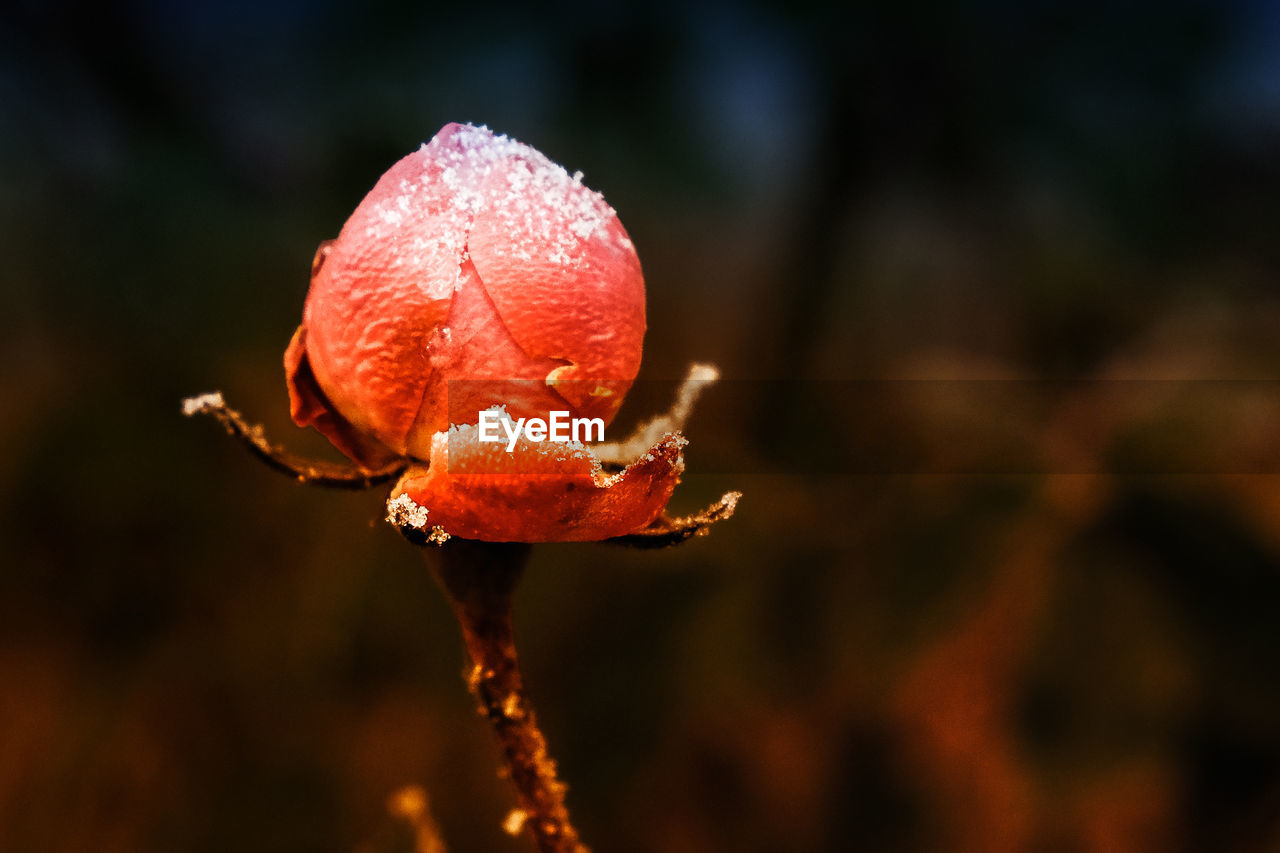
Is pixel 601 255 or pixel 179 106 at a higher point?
pixel 179 106

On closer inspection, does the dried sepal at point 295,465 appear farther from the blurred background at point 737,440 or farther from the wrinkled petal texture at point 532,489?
the blurred background at point 737,440

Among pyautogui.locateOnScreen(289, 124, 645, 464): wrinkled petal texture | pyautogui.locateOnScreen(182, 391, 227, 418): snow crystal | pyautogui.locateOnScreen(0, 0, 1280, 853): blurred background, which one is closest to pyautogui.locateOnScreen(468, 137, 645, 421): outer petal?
pyautogui.locateOnScreen(289, 124, 645, 464): wrinkled petal texture

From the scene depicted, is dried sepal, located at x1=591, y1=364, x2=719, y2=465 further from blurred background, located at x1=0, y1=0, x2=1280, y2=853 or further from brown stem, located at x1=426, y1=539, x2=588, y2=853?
blurred background, located at x1=0, y1=0, x2=1280, y2=853

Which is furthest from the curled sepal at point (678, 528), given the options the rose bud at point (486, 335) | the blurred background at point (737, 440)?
the blurred background at point (737, 440)

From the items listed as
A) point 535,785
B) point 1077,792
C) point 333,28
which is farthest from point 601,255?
point 1077,792

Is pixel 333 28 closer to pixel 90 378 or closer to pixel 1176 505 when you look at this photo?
pixel 90 378

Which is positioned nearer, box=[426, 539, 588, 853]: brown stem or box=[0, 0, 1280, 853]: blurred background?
box=[426, 539, 588, 853]: brown stem

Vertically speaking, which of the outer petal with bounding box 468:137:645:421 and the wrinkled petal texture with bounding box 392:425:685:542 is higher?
the outer petal with bounding box 468:137:645:421

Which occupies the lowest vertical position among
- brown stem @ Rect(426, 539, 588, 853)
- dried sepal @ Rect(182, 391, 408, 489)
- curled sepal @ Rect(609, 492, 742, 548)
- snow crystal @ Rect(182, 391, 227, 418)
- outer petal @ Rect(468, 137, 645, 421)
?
brown stem @ Rect(426, 539, 588, 853)
